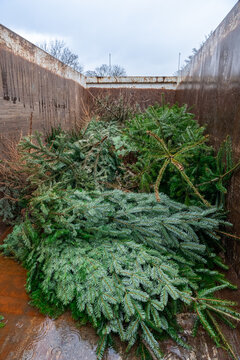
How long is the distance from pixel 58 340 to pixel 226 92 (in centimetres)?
273

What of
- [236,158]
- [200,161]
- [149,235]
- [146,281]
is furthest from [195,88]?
[146,281]

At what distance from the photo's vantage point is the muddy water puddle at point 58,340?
1.42m

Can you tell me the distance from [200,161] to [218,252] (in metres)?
0.99

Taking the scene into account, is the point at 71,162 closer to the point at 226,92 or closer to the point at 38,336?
the point at 38,336

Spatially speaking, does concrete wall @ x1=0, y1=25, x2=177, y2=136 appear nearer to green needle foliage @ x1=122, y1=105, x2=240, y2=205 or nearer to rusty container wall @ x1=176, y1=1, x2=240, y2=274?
green needle foliage @ x1=122, y1=105, x2=240, y2=205

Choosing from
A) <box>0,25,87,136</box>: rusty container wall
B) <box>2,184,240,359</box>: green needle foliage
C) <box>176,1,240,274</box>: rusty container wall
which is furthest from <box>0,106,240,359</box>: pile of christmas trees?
<box>0,25,87,136</box>: rusty container wall

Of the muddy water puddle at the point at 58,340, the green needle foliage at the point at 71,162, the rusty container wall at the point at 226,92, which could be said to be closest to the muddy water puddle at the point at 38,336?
the muddy water puddle at the point at 58,340

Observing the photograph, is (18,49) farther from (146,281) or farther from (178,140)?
(146,281)

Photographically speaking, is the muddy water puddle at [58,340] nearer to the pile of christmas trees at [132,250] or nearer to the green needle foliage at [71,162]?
the pile of christmas trees at [132,250]

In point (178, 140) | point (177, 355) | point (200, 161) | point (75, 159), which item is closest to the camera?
point (177, 355)

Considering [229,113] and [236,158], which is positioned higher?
[229,113]

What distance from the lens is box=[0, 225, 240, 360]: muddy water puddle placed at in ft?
4.66

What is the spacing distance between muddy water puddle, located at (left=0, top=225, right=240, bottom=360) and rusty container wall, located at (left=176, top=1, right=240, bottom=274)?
75 cm

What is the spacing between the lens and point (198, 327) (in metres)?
1.63
